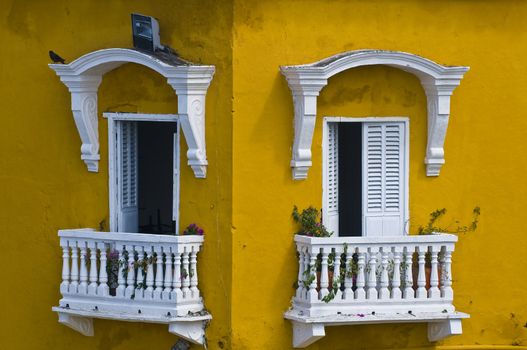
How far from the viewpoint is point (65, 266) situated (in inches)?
876

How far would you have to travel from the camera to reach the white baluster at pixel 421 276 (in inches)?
859

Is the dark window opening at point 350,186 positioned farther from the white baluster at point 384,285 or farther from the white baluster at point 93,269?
the white baluster at point 93,269

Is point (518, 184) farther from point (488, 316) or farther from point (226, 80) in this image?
point (226, 80)

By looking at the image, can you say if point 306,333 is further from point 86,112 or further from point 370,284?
point 86,112

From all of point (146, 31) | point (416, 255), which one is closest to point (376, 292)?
point (416, 255)

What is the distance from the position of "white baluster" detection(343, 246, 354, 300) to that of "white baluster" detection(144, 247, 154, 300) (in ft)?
6.57

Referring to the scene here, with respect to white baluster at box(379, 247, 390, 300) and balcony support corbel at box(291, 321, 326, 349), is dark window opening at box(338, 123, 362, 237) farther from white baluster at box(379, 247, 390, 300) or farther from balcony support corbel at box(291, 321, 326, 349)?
balcony support corbel at box(291, 321, 326, 349)

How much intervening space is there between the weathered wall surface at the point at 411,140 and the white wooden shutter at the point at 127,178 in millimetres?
1499

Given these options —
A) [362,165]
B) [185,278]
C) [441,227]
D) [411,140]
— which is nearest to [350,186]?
[362,165]

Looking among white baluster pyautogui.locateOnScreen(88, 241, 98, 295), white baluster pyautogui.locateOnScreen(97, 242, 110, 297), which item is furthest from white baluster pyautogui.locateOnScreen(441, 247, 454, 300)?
white baluster pyautogui.locateOnScreen(88, 241, 98, 295)

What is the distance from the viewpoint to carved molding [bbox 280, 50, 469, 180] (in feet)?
70.4

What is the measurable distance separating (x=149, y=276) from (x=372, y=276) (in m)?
2.32

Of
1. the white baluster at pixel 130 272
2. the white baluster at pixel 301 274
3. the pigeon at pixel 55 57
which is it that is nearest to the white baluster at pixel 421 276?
the white baluster at pixel 301 274

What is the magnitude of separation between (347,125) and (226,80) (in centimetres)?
167
